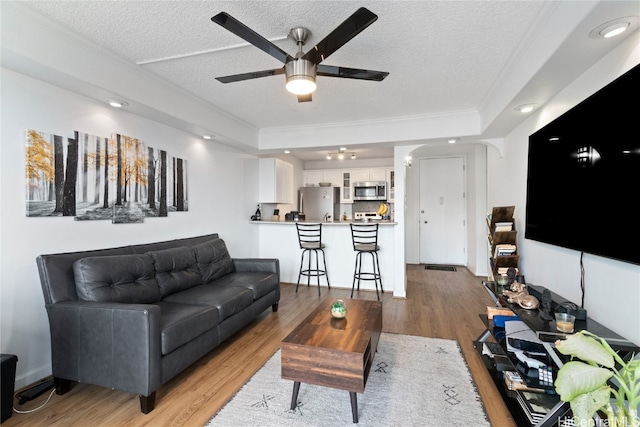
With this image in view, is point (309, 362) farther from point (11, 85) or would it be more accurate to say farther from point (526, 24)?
point (11, 85)

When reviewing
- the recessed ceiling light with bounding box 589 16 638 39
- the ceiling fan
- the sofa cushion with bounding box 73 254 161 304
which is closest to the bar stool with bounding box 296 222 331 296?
the sofa cushion with bounding box 73 254 161 304

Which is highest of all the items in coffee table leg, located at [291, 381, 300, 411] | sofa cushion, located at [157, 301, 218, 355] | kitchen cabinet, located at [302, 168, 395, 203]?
kitchen cabinet, located at [302, 168, 395, 203]

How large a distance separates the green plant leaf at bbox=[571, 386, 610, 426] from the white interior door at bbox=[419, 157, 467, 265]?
594cm

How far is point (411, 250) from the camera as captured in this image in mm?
6789

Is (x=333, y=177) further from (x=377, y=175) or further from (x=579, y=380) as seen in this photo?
(x=579, y=380)

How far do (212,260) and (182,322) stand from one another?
4.49 feet

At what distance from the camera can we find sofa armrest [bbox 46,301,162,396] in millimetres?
1810

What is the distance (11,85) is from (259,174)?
345 centimetres

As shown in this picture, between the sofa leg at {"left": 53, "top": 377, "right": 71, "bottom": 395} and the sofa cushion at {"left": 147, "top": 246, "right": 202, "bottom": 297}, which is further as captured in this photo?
the sofa cushion at {"left": 147, "top": 246, "right": 202, "bottom": 297}

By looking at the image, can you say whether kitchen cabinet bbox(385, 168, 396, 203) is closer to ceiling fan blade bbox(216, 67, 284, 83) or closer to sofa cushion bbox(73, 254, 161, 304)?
ceiling fan blade bbox(216, 67, 284, 83)

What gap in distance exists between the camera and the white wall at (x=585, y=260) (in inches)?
61.0

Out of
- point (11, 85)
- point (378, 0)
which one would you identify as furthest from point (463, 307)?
point (11, 85)

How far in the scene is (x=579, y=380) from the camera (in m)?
0.90

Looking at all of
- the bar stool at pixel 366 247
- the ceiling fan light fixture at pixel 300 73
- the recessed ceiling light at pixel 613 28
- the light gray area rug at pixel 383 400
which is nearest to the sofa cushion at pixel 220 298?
the light gray area rug at pixel 383 400
